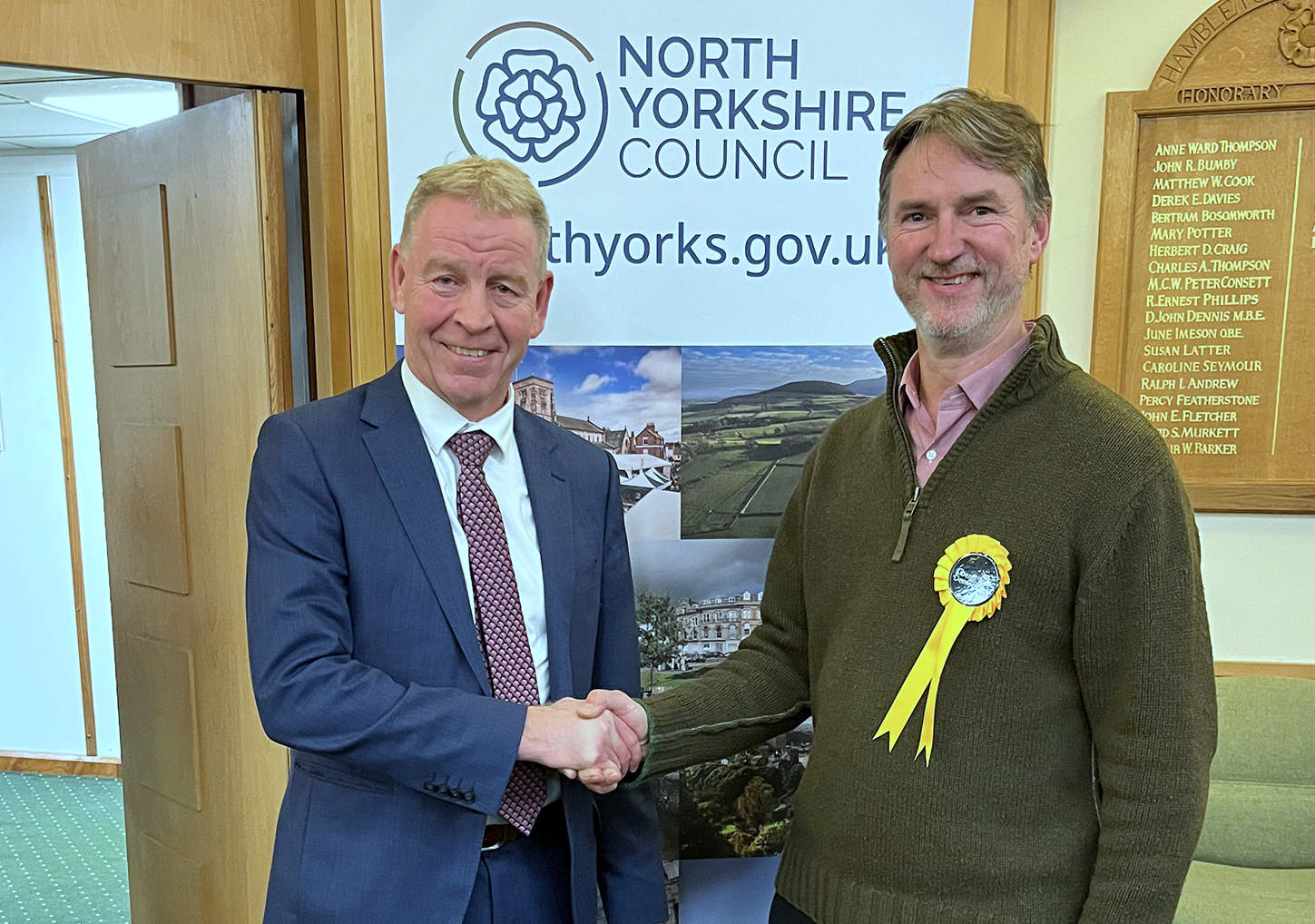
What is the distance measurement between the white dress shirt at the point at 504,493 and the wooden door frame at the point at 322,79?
0.71m

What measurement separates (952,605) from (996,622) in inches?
2.2

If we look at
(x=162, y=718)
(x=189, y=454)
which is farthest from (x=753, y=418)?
(x=162, y=718)

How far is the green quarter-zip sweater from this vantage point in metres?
1.13

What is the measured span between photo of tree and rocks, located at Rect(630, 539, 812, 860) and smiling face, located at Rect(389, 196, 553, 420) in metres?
0.83

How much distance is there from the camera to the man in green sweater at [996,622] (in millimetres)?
1139

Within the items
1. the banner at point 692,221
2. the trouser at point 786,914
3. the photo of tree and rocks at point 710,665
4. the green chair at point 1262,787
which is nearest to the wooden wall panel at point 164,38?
the banner at point 692,221

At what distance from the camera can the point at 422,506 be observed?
53.0 inches

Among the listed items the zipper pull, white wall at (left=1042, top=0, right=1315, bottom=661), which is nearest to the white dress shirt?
the zipper pull

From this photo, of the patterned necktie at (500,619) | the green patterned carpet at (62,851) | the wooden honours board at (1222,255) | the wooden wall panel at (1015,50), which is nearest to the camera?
the patterned necktie at (500,619)

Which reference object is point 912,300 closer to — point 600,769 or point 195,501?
point 600,769

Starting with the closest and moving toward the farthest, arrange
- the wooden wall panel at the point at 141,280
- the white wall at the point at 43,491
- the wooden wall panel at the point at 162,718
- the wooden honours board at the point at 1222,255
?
1. the wooden honours board at the point at 1222,255
2. the wooden wall panel at the point at 141,280
3. the wooden wall panel at the point at 162,718
4. the white wall at the point at 43,491

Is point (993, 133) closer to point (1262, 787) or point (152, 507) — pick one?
point (1262, 787)

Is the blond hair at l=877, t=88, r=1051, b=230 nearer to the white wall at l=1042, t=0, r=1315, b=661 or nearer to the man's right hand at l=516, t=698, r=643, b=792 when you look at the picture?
the man's right hand at l=516, t=698, r=643, b=792

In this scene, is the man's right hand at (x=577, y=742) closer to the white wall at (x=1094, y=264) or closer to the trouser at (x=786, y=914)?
the trouser at (x=786, y=914)
